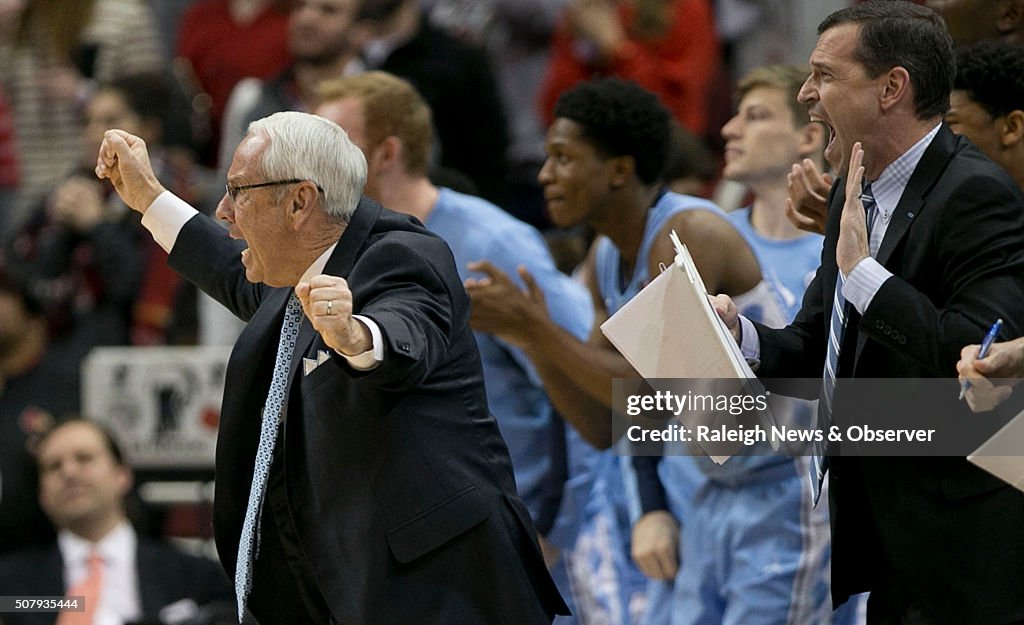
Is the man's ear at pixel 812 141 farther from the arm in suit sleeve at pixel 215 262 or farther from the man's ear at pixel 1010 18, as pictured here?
the arm in suit sleeve at pixel 215 262

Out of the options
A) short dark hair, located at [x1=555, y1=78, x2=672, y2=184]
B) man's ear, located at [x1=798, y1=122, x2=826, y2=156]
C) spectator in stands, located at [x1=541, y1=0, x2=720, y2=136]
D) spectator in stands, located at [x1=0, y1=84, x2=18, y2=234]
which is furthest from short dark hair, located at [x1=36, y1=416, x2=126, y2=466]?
man's ear, located at [x1=798, y1=122, x2=826, y2=156]

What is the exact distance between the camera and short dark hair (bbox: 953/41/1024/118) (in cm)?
408

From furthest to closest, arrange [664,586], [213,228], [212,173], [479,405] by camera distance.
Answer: [212,173] → [664,586] → [213,228] → [479,405]

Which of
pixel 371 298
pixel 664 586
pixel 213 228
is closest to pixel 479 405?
pixel 371 298

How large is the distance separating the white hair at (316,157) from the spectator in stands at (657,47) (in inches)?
153

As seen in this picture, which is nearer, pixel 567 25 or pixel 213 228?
pixel 213 228

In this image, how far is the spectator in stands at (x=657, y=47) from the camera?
766 cm

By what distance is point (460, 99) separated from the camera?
24.9ft

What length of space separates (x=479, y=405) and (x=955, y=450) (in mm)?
1037

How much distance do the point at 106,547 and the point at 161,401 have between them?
2.67ft

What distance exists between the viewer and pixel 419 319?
11.8 ft

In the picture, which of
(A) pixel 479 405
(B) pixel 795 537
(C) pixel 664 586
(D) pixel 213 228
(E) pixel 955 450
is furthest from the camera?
(C) pixel 664 586

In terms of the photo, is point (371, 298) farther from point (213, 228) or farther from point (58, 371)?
point (58, 371)

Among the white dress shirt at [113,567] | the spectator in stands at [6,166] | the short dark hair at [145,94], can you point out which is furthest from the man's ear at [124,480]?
the spectator in stands at [6,166]
